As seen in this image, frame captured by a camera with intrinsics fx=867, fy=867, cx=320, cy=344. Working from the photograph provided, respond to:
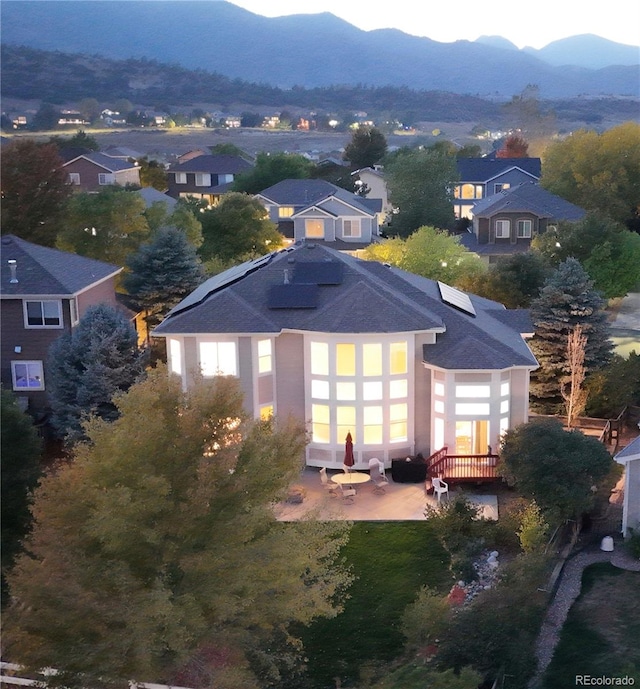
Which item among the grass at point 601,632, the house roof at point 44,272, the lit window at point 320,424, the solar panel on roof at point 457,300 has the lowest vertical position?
the grass at point 601,632

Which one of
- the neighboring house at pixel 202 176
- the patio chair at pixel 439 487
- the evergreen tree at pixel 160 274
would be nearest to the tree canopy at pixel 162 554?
the patio chair at pixel 439 487

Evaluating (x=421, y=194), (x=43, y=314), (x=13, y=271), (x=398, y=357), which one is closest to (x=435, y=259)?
(x=398, y=357)

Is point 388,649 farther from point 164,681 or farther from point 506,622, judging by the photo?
point 164,681

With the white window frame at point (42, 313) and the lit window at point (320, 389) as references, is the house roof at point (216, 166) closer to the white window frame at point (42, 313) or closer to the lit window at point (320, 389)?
the white window frame at point (42, 313)

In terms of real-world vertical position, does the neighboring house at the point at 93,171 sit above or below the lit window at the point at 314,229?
above

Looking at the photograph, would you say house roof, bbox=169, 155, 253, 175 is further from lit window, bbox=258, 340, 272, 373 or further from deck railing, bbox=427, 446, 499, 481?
deck railing, bbox=427, 446, 499, 481

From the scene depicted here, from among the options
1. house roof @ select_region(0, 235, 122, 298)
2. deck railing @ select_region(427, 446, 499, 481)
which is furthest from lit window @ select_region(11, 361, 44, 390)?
deck railing @ select_region(427, 446, 499, 481)
